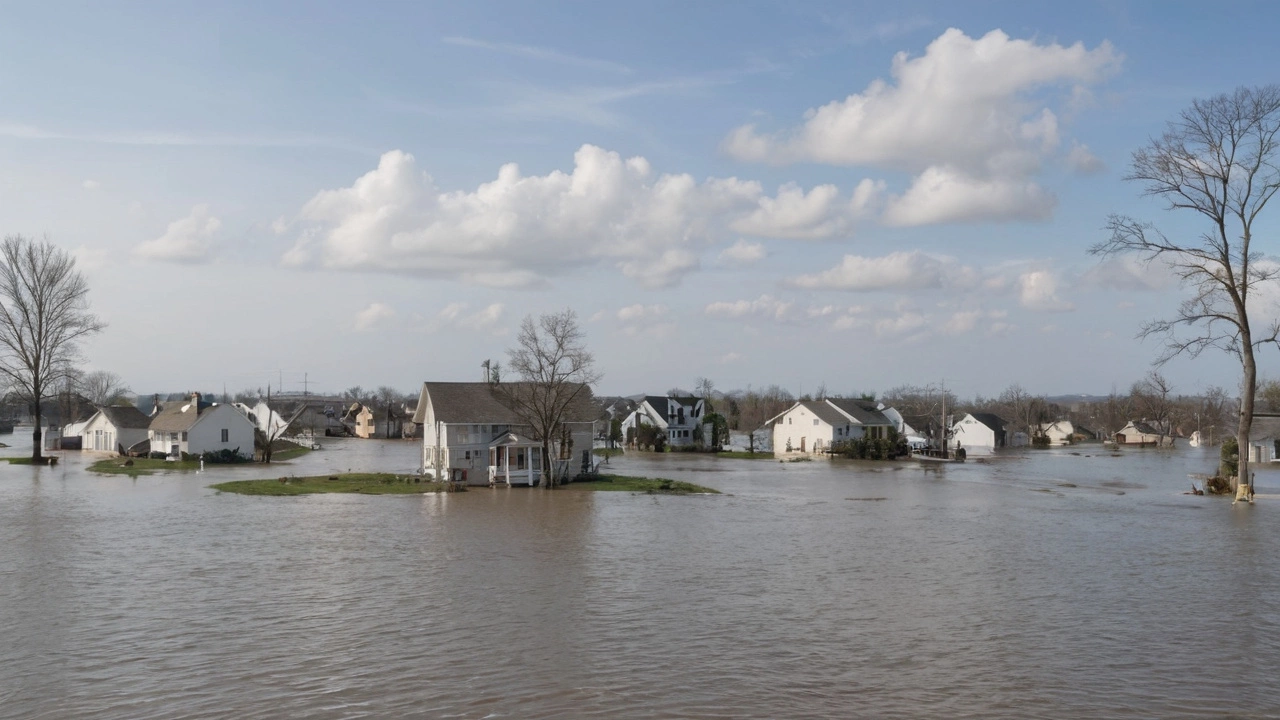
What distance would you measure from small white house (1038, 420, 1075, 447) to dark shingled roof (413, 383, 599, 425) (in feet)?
302

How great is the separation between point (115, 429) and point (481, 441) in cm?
3885

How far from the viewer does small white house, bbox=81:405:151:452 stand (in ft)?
237

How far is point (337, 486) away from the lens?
4609cm

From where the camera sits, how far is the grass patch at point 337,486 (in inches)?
1746

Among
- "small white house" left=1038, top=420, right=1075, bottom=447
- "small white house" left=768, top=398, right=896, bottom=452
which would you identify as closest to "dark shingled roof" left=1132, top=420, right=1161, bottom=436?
"small white house" left=1038, top=420, right=1075, bottom=447

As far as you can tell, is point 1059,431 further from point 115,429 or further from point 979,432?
point 115,429

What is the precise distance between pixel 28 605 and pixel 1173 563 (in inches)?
1058

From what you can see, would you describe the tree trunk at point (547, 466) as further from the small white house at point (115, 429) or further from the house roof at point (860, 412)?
the house roof at point (860, 412)

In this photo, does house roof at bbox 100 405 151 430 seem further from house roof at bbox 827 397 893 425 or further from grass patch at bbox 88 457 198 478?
house roof at bbox 827 397 893 425

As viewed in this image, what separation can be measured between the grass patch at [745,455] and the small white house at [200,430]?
41.3 meters

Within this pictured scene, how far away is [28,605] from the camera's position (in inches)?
752

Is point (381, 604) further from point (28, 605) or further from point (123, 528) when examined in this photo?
point (123, 528)

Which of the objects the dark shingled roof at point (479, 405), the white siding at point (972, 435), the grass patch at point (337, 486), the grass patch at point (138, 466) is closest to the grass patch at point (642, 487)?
the dark shingled roof at point (479, 405)

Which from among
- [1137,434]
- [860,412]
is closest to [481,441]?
[860,412]
